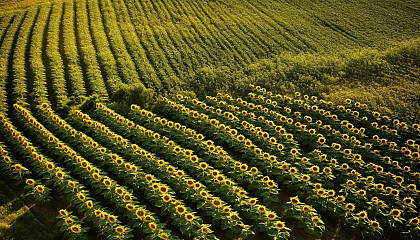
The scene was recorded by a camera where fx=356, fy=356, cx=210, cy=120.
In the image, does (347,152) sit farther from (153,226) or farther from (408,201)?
(153,226)

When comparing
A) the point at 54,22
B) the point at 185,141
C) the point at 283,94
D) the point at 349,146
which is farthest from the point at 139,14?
the point at 349,146

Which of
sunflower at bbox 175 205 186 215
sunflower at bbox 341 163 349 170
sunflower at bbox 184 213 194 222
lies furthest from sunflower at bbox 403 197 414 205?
sunflower at bbox 175 205 186 215

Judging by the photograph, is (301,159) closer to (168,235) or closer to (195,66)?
(168,235)

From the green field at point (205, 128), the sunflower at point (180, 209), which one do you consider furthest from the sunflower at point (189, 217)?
the sunflower at point (180, 209)

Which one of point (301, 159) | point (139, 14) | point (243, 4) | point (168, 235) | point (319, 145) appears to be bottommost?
point (168, 235)

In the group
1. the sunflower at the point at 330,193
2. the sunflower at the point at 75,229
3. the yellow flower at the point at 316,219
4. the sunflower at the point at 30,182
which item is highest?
the sunflower at the point at 330,193

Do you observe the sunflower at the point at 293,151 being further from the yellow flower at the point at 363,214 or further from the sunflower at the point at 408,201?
the sunflower at the point at 408,201
